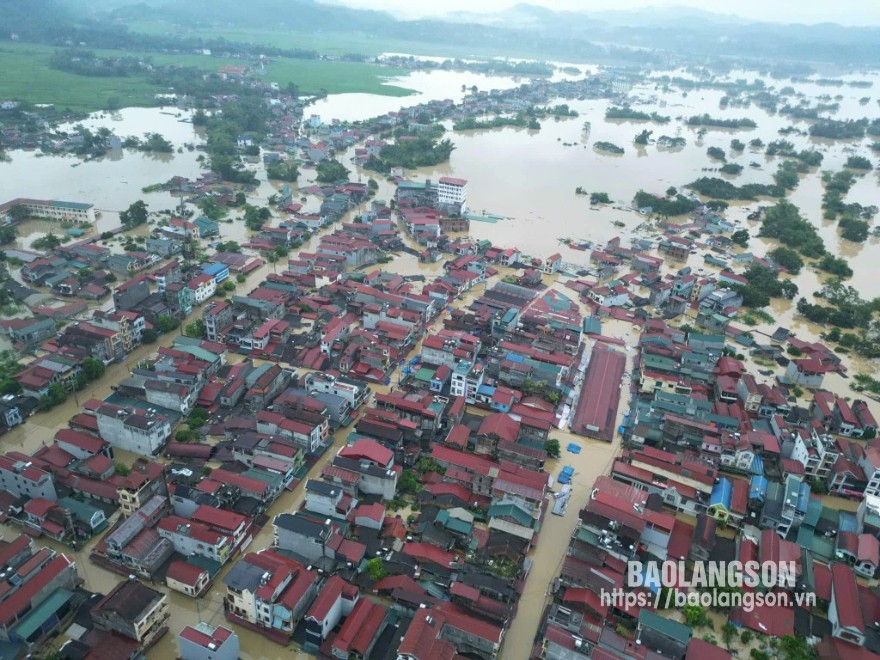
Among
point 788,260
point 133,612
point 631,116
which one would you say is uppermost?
point 631,116

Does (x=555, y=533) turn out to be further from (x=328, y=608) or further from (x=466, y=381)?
(x=328, y=608)

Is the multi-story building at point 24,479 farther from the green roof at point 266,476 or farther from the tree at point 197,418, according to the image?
the green roof at point 266,476

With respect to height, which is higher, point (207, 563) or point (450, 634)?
point (450, 634)

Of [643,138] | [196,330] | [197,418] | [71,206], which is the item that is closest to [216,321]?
[196,330]

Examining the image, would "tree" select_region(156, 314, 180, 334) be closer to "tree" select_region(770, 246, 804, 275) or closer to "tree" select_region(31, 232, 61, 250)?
"tree" select_region(31, 232, 61, 250)

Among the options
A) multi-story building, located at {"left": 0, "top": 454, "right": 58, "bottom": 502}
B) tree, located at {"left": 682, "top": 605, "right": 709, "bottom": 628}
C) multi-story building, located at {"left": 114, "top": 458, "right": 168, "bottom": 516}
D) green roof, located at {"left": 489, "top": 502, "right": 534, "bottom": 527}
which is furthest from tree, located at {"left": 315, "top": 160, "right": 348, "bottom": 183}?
tree, located at {"left": 682, "top": 605, "right": 709, "bottom": 628}

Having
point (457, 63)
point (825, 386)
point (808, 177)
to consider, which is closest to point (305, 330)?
point (825, 386)

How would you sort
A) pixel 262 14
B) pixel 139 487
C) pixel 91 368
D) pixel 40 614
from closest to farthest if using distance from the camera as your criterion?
pixel 40 614
pixel 139 487
pixel 91 368
pixel 262 14
